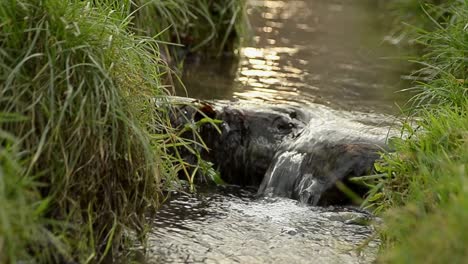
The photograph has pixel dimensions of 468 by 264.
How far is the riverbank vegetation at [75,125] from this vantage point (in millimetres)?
3139

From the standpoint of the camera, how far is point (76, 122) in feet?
10.5

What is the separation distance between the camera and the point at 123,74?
11.5 ft

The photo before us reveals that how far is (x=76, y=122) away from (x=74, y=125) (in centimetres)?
1

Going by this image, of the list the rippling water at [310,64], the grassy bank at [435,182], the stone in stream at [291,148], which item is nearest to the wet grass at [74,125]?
the grassy bank at [435,182]

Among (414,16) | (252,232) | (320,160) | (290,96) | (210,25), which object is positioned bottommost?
(252,232)

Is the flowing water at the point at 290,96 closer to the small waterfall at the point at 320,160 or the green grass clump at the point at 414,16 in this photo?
the small waterfall at the point at 320,160

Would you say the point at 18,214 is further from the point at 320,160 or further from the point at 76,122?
the point at 320,160

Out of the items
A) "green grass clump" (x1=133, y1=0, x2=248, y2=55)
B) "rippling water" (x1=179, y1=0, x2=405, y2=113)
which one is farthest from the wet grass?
"green grass clump" (x1=133, y1=0, x2=248, y2=55)

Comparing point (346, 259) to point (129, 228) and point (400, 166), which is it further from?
point (129, 228)

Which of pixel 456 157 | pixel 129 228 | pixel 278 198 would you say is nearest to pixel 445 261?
pixel 456 157

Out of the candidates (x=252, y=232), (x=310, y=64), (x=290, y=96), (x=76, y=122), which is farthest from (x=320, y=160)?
(x=310, y=64)

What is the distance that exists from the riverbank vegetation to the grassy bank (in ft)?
3.07

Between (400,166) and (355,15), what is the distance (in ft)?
20.3

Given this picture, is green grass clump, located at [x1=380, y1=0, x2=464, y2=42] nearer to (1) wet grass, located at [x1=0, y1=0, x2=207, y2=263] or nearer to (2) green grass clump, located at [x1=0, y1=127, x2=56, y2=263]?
(1) wet grass, located at [x1=0, y1=0, x2=207, y2=263]
